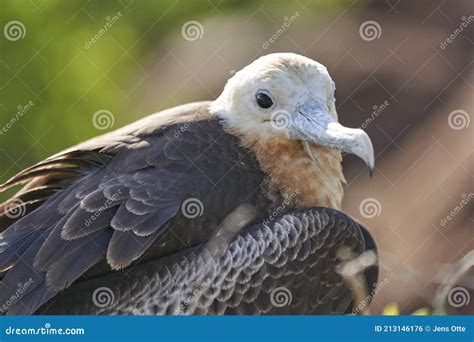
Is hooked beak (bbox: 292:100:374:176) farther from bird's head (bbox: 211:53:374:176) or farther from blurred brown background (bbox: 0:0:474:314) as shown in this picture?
blurred brown background (bbox: 0:0:474:314)

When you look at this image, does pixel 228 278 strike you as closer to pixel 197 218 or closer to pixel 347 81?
pixel 197 218

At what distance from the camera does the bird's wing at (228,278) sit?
5.25 meters

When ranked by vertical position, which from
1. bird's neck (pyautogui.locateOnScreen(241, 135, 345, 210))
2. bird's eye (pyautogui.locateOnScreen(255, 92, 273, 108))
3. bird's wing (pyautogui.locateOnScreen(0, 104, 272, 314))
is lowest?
bird's wing (pyautogui.locateOnScreen(0, 104, 272, 314))

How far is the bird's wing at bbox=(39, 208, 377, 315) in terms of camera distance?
17.2ft

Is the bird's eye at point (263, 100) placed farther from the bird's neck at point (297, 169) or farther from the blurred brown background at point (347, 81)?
the blurred brown background at point (347, 81)

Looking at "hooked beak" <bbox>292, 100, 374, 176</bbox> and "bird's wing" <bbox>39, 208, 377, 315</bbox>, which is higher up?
"hooked beak" <bbox>292, 100, 374, 176</bbox>

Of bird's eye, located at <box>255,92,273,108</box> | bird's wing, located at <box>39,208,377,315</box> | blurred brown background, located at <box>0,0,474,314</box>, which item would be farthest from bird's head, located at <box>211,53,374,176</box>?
blurred brown background, located at <box>0,0,474,314</box>

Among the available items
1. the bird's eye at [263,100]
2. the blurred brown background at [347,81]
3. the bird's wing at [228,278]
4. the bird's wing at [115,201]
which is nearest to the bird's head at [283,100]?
the bird's eye at [263,100]

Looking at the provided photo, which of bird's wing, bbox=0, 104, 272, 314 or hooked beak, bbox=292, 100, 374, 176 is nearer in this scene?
bird's wing, bbox=0, 104, 272, 314

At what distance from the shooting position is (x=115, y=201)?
519 centimetres

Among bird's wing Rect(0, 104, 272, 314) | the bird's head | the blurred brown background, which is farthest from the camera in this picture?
the blurred brown background

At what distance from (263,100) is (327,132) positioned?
1.34 ft

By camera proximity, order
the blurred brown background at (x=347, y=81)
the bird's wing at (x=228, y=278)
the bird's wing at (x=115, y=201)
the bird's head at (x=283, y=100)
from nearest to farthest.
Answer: the bird's wing at (x=115, y=201)
the bird's wing at (x=228, y=278)
the bird's head at (x=283, y=100)
the blurred brown background at (x=347, y=81)

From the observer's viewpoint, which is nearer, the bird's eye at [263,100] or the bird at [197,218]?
the bird at [197,218]
